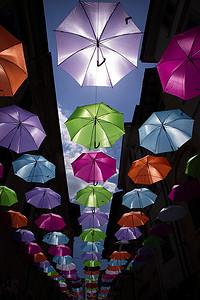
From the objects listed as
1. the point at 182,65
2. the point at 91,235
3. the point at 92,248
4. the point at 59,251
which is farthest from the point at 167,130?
the point at 92,248

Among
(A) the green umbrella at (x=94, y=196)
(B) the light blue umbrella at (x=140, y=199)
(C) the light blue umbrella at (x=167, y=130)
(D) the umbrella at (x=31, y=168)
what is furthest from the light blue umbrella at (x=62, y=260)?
(C) the light blue umbrella at (x=167, y=130)

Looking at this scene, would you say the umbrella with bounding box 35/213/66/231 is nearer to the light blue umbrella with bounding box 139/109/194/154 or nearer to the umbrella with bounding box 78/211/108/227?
the umbrella with bounding box 78/211/108/227

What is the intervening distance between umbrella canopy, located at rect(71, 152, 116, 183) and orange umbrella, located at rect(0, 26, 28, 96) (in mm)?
3737

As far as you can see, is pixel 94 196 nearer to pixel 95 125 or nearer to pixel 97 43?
pixel 95 125

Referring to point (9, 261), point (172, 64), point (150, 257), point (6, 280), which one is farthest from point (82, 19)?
point (150, 257)

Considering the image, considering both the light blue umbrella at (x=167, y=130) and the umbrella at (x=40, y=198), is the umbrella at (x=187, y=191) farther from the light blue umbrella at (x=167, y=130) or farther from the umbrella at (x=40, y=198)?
the umbrella at (x=40, y=198)

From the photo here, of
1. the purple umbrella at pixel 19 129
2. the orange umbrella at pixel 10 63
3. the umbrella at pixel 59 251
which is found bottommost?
the umbrella at pixel 59 251

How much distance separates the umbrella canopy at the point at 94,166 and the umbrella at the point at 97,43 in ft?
9.58

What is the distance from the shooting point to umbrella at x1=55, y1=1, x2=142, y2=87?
514 cm

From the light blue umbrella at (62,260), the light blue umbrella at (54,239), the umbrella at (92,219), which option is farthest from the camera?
the light blue umbrella at (62,260)

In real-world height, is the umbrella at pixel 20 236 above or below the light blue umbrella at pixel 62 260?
above

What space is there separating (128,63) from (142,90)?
7546mm

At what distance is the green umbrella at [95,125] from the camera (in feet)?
20.5

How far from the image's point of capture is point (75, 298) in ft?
109
